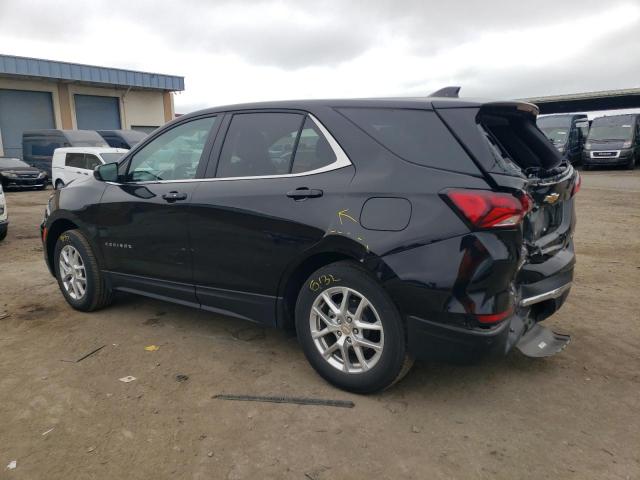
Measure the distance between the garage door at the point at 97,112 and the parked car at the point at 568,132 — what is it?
2281cm

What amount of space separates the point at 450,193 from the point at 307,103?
1.20 metres

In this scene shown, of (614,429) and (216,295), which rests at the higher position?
(216,295)

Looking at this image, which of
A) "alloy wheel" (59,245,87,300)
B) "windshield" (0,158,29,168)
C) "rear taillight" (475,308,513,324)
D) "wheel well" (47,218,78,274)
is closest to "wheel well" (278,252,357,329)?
"rear taillight" (475,308,513,324)

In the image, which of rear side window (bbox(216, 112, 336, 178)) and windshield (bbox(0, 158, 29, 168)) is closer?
rear side window (bbox(216, 112, 336, 178))

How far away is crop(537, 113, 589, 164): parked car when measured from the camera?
20844mm

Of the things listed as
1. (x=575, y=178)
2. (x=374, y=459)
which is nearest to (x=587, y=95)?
(x=575, y=178)

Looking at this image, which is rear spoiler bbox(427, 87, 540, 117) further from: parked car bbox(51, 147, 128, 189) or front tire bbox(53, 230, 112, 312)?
parked car bbox(51, 147, 128, 189)

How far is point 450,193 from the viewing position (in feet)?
8.49

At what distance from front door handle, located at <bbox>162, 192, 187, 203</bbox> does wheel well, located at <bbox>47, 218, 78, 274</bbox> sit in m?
1.35

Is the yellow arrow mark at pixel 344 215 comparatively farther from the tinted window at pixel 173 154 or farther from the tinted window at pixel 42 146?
the tinted window at pixel 42 146

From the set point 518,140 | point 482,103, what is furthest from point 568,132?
point 482,103

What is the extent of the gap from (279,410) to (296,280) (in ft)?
2.63

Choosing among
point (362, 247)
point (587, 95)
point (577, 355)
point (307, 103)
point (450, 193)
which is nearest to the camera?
point (450, 193)

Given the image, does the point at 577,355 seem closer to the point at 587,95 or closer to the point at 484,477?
the point at 484,477
